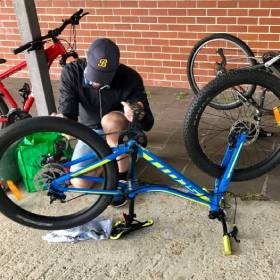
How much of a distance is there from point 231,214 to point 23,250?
1320 millimetres

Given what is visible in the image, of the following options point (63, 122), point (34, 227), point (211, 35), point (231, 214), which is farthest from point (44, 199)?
point (211, 35)

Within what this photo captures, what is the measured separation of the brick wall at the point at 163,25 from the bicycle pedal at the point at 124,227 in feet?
9.23

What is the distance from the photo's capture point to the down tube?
94.7 inches

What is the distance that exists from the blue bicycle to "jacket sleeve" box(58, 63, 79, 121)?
192 millimetres

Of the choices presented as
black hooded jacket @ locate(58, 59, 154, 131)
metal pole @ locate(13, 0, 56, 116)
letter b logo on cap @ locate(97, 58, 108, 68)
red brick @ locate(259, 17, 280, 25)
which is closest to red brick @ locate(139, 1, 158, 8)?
red brick @ locate(259, 17, 280, 25)

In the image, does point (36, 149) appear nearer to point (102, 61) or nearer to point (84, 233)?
point (84, 233)

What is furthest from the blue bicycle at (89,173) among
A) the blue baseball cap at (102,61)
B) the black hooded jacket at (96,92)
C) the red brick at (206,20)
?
the red brick at (206,20)

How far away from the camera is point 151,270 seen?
2.38m

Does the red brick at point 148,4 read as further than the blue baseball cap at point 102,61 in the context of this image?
Yes

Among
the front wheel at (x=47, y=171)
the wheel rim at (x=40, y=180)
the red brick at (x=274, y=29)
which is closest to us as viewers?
the front wheel at (x=47, y=171)

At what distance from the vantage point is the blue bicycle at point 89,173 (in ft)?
7.74

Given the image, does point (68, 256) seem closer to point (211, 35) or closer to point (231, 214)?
point (231, 214)

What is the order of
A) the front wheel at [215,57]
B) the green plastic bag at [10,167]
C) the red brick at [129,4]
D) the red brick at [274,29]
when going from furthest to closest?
the red brick at [129,4] → the red brick at [274,29] → the front wheel at [215,57] → the green plastic bag at [10,167]

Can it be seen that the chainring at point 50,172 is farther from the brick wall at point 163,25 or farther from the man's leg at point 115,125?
the brick wall at point 163,25
